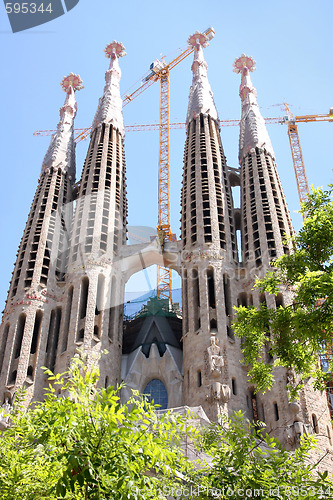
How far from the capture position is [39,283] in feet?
132

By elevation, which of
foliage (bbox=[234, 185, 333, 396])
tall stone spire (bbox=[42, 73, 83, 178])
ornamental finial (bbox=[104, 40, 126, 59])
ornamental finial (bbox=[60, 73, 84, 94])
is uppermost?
ornamental finial (bbox=[104, 40, 126, 59])

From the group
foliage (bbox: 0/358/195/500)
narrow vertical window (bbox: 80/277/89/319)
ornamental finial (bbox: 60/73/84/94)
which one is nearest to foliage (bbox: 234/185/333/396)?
foliage (bbox: 0/358/195/500)

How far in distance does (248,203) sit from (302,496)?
114 feet

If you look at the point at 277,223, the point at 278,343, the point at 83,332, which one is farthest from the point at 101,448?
the point at 277,223

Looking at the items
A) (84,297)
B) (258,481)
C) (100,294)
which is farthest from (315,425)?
(258,481)

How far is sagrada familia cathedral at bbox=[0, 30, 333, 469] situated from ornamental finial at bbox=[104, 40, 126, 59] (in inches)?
480

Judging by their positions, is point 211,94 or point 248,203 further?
point 211,94

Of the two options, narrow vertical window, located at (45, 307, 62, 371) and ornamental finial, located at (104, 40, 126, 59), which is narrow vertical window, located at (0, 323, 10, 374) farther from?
ornamental finial, located at (104, 40, 126, 59)

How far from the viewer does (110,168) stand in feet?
159

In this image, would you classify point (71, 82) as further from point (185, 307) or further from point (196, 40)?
point (185, 307)

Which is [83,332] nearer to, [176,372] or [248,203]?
[176,372]

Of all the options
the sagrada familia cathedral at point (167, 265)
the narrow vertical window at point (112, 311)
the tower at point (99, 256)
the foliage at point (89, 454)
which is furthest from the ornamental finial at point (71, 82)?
the foliage at point (89, 454)

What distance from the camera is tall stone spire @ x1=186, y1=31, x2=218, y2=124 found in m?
51.2

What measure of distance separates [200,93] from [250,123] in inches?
227
